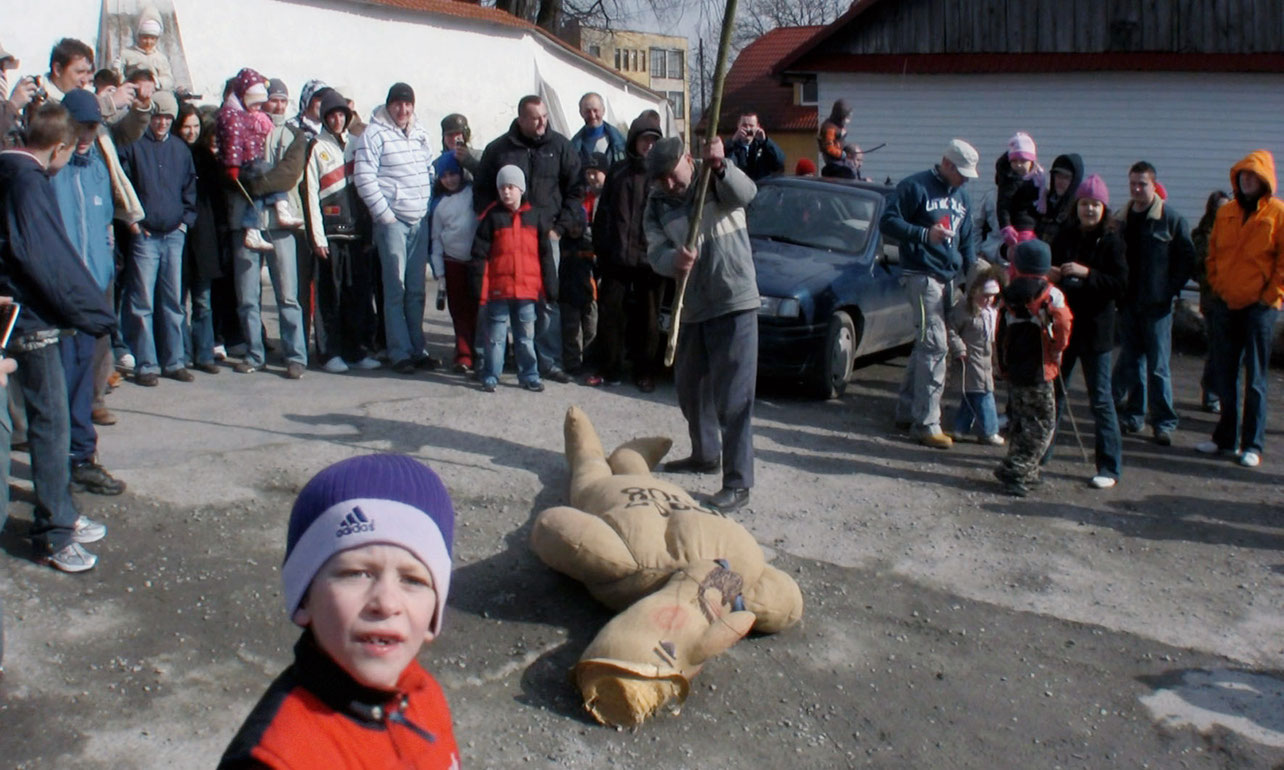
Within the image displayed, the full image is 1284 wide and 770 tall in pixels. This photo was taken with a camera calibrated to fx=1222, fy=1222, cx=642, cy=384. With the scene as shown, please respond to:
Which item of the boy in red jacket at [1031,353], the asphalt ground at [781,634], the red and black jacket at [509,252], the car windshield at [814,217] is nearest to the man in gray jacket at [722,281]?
the asphalt ground at [781,634]

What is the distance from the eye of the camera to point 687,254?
21.1 ft

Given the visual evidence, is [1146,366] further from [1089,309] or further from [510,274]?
[510,274]

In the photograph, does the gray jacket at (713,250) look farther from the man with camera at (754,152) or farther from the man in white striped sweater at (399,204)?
the man with camera at (754,152)

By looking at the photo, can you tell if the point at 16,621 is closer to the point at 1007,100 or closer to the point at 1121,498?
the point at 1121,498

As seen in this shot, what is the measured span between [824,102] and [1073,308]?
42.1 feet

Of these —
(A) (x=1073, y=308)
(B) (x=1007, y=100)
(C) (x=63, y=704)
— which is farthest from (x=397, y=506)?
(B) (x=1007, y=100)

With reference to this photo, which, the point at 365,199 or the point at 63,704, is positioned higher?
the point at 365,199

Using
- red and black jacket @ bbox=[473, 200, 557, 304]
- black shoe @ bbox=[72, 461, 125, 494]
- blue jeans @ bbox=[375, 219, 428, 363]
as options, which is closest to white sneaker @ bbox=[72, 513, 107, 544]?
black shoe @ bbox=[72, 461, 125, 494]

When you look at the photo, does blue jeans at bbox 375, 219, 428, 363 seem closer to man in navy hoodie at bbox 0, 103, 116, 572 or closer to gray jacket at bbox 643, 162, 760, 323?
gray jacket at bbox 643, 162, 760, 323

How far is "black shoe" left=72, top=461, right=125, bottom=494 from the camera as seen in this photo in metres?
6.26

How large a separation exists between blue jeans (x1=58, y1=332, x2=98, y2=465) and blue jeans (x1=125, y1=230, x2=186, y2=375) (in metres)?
2.31

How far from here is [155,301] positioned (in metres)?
8.64

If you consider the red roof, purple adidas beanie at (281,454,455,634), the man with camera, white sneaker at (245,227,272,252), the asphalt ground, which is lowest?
the asphalt ground

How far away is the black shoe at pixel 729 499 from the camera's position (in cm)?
673
